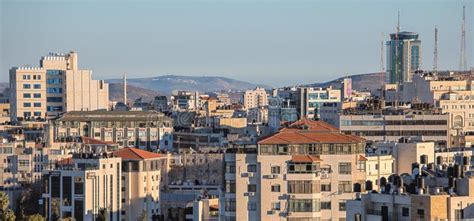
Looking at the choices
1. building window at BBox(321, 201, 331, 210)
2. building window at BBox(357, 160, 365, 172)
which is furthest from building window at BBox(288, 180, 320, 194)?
building window at BBox(357, 160, 365, 172)

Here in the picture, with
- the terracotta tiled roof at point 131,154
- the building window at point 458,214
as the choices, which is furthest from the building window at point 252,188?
the terracotta tiled roof at point 131,154

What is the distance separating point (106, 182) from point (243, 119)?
4874cm

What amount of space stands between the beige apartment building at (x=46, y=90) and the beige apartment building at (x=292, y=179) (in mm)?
63791

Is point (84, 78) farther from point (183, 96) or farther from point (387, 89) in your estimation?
point (183, 96)

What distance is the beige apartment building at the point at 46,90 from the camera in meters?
123

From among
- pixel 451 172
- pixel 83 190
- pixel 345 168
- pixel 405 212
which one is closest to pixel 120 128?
pixel 83 190

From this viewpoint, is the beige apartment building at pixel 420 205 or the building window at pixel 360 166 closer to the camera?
the beige apartment building at pixel 420 205

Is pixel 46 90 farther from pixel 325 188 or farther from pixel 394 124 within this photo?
pixel 325 188

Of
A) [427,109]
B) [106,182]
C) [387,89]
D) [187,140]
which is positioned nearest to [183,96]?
[387,89]

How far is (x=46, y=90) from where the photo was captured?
124 m

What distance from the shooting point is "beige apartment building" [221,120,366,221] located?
191 ft

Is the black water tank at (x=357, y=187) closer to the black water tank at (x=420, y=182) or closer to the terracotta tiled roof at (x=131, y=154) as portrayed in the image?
the black water tank at (x=420, y=182)

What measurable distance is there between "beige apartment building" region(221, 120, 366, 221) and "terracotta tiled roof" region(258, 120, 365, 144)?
3cm

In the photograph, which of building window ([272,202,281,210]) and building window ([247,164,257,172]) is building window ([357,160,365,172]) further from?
building window ([247,164,257,172])
